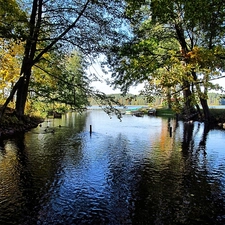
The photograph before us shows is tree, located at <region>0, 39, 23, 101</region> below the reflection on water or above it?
above

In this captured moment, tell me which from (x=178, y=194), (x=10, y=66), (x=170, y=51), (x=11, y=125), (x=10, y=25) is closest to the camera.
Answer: (x=178, y=194)

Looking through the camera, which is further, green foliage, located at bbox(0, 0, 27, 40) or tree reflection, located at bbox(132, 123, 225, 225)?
green foliage, located at bbox(0, 0, 27, 40)

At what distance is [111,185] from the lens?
1014 cm

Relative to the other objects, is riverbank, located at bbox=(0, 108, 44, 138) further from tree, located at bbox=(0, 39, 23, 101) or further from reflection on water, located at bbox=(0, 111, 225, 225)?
reflection on water, located at bbox=(0, 111, 225, 225)

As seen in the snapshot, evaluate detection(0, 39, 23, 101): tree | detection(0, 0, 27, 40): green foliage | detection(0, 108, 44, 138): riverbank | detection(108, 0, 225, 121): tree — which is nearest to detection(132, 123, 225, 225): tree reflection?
detection(108, 0, 225, 121): tree

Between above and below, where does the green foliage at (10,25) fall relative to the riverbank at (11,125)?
above

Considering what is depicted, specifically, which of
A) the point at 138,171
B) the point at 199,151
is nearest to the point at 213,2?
the point at 199,151

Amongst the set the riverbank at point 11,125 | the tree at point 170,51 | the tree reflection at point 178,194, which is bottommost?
the tree reflection at point 178,194

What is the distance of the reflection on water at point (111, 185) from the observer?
7.42 meters

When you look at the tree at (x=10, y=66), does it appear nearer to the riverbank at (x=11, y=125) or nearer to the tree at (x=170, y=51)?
the riverbank at (x=11, y=125)

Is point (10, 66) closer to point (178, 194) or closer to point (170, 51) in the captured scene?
point (170, 51)

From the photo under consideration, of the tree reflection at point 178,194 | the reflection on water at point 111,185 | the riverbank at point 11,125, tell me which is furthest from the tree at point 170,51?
the riverbank at point 11,125

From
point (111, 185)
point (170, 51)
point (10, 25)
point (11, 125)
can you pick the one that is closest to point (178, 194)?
point (111, 185)

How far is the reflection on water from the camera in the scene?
742 cm
